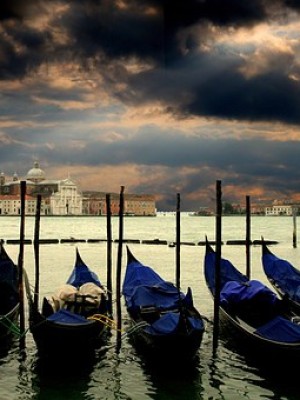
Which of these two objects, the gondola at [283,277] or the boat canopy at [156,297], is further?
the gondola at [283,277]

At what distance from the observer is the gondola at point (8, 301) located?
869 cm

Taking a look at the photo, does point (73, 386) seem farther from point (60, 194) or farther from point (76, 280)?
point (60, 194)

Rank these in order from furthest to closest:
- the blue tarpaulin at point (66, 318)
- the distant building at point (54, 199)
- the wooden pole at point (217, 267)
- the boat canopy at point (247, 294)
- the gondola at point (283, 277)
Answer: the distant building at point (54, 199), the gondola at point (283, 277), the boat canopy at point (247, 294), the wooden pole at point (217, 267), the blue tarpaulin at point (66, 318)

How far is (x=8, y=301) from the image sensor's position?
32.6ft

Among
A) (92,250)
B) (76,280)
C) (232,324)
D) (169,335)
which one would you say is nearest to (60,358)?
(169,335)

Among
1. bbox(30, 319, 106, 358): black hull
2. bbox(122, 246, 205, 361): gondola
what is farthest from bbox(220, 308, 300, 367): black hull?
bbox(30, 319, 106, 358): black hull

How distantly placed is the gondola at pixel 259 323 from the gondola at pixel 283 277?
147cm

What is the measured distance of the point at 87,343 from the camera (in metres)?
7.74

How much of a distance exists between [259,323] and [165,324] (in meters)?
1.78

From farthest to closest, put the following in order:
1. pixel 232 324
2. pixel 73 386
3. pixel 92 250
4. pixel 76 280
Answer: pixel 92 250 → pixel 76 280 → pixel 232 324 → pixel 73 386

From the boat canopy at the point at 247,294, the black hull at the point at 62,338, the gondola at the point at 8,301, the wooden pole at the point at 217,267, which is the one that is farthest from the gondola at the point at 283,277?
the gondola at the point at 8,301

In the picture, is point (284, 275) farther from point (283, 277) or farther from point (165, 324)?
point (165, 324)

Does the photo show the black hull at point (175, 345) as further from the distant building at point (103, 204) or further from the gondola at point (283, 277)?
the distant building at point (103, 204)

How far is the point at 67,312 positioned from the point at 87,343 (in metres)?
0.51
